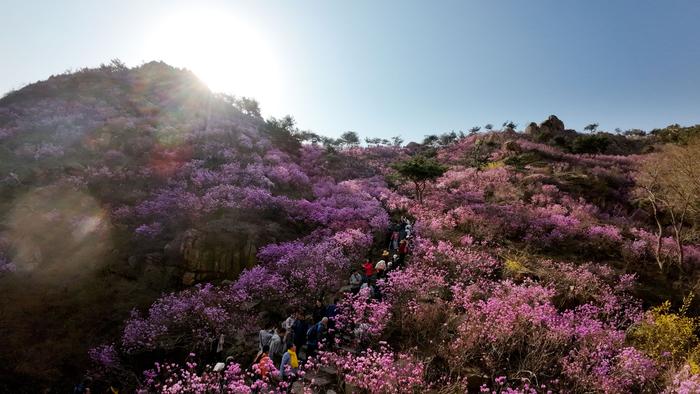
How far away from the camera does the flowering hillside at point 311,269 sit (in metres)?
10.2

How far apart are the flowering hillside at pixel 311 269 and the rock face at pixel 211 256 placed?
88 millimetres

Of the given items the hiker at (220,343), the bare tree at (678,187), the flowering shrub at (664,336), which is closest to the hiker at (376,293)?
the hiker at (220,343)

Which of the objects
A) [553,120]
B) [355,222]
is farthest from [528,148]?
[355,222]

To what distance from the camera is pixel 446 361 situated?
33.9 ft

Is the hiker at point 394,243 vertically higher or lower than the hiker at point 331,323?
higher

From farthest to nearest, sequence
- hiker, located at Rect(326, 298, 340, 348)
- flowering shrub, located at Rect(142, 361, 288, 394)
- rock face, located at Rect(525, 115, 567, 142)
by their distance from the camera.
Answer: rock face, located at Rect(525, 115, 567, 142) → hiker, located at Rect(326, 298, 340, 348) → flowering shrub, located at Rect(142, 361, 288, 394)

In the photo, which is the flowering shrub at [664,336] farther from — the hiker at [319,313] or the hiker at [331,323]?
the hiker at [319,313]

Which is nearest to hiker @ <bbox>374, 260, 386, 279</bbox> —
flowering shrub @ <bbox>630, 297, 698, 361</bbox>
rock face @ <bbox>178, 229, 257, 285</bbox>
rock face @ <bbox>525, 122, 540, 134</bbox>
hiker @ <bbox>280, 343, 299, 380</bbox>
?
rock face @ <bbox>178, 229, 257, 285</bbox>

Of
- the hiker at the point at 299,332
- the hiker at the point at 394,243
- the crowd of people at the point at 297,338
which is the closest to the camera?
the crowd of people at the point at 297,338

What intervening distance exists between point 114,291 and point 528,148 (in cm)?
3859

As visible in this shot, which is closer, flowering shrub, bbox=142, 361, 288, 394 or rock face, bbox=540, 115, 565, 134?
flowering shrub, bbox=142, 361, 288, 394

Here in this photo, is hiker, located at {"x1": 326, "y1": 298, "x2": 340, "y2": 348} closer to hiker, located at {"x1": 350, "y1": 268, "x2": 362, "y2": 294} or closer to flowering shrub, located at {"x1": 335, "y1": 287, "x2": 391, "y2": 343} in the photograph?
flowering shrub, located at {"x1": 335, "y1": 287, "x2": 391, "y2": 343}

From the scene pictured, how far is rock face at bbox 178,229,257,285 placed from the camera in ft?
52.5

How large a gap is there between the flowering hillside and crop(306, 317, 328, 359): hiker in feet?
0.19
